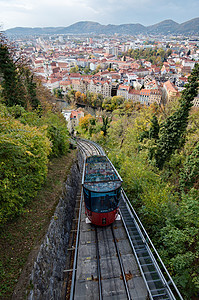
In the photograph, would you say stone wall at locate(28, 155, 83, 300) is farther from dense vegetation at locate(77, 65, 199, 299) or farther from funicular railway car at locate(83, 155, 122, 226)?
dense vegetation at locate(77, 65, 199, 299)

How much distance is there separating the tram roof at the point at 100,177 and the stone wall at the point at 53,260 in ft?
7.99

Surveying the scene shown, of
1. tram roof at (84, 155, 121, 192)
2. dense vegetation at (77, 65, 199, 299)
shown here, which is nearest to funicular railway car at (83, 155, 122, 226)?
tram roof at (84, 155, 121, 192)

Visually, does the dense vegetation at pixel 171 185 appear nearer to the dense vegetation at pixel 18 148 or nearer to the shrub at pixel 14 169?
the dense vegetation at pixel 18 148

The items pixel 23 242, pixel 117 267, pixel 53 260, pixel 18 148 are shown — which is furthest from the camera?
pixel 117 267

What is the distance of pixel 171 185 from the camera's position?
53.1 feet

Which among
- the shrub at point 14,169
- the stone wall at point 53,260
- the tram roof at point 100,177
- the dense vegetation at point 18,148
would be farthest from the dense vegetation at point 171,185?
the shrub at point 14,169

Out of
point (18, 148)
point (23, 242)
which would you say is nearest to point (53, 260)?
point (23, 242)

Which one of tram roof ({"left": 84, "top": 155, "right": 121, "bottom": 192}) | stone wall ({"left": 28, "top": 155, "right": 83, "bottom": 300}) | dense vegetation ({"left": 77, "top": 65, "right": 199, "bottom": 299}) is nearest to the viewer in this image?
stone wall ({"left": 28, "top": 155, "right": 83, "bottom": 300})

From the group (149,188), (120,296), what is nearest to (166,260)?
(120,296)

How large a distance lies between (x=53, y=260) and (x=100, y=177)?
450 cm

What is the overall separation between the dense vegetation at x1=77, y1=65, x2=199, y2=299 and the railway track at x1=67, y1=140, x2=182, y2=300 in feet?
2.26

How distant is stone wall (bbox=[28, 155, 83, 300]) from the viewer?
5.89m

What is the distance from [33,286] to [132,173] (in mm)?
8749

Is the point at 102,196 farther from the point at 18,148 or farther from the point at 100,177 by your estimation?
the point at 18,148
